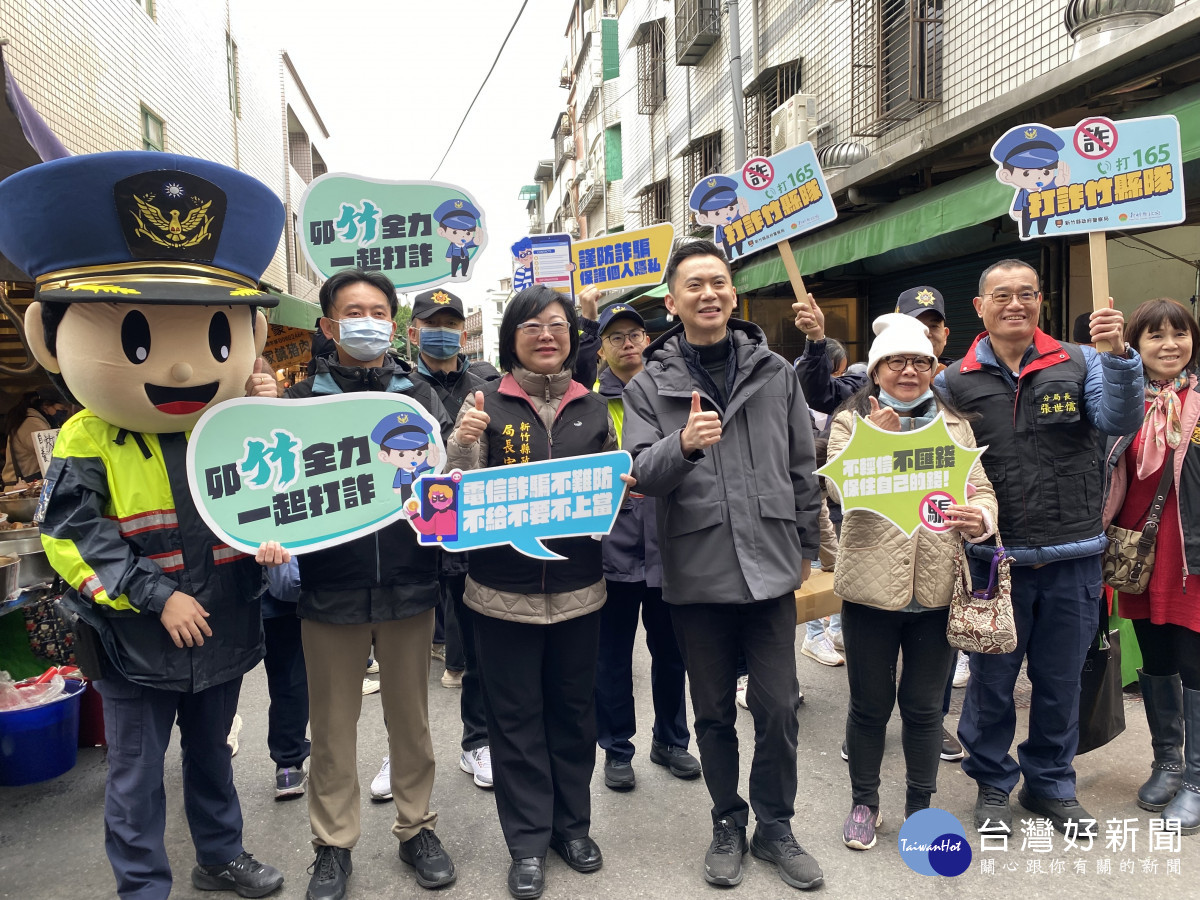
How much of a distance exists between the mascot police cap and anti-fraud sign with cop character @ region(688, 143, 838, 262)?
7.54ft

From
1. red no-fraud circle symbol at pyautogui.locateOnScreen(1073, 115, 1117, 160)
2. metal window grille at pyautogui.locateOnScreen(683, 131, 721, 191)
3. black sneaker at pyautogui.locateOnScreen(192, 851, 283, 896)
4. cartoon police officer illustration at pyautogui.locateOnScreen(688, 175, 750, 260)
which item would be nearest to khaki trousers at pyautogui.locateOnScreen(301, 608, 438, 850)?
black sneaker at pyautogui.locateOnScreen(192, 851, 283, 896)

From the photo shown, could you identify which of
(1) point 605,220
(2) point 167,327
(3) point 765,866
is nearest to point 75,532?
(2) point 167,327

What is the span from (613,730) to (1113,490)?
99.8 inches

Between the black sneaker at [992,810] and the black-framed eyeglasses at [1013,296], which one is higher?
the black-framed eyeglasses at [1013,296]

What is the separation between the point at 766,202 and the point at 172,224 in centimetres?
273

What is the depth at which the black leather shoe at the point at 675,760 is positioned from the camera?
3.70 m

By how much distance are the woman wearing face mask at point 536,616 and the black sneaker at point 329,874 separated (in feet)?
1.97

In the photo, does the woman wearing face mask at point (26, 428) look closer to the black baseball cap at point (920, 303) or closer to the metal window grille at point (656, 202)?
the black baseball cap at point (920, 303)

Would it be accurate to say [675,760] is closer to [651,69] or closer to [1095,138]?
[1095,138]

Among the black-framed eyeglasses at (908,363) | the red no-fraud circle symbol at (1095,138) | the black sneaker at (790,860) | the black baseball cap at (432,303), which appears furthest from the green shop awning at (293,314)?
the red no-fraud circle symbol at (1095,138)

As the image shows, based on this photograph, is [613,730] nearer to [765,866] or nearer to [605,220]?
[765,866]

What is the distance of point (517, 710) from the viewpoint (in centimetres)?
288

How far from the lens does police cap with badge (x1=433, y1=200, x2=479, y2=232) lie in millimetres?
4184

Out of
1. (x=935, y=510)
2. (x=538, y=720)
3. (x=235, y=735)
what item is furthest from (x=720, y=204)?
(x=235, y=735)
